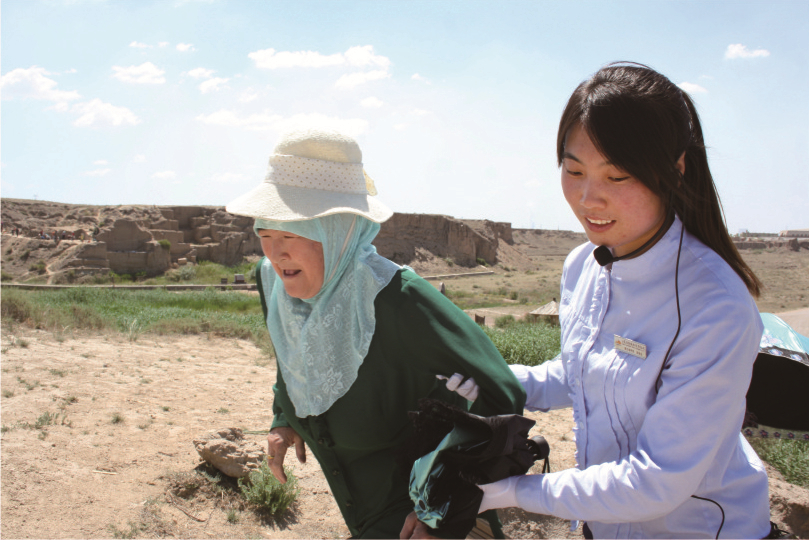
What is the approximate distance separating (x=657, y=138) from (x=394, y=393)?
104 cm

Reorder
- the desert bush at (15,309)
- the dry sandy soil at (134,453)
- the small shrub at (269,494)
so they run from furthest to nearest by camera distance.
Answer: the desert bush at (15,309) → the small shrub at (269,494) → the dry sandy soil at (134,453)

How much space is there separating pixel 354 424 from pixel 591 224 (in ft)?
3.10

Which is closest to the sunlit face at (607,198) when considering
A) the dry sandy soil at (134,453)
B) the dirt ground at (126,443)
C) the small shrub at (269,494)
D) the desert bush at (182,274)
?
the dry sandy soil at (134,453)

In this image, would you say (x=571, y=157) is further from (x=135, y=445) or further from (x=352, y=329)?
(x=135, y=445)

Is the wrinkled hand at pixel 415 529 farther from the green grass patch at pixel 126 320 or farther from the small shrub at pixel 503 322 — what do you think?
the small shrub at pixel 503 322

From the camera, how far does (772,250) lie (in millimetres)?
50688

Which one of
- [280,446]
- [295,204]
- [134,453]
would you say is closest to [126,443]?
[134,453]

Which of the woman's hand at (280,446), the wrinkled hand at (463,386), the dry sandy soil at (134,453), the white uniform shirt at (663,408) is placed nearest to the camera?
the white uniform shirt at (663,408)

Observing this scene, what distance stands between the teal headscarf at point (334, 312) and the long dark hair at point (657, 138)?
0.75 metres

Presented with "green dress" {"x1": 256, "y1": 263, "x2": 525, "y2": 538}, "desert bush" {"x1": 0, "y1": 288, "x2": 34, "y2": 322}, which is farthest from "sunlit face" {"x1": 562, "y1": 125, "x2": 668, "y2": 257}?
"desert bush" {"x1": 0, "y1": 288, "x2": 34, "y2": 322}

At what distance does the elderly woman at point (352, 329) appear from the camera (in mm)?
1608

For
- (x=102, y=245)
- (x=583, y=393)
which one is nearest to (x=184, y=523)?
(x=583, y=393)

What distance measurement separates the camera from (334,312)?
5.71 ft

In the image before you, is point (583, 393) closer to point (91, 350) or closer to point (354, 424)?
point (354, 424)
